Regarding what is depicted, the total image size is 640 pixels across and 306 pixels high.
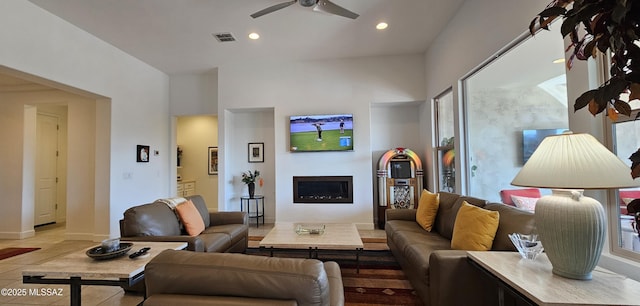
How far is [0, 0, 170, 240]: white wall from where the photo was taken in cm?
323

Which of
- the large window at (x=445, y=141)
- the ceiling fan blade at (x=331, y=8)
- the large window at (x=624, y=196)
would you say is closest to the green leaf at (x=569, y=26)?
the large window at (x=624, y=196)

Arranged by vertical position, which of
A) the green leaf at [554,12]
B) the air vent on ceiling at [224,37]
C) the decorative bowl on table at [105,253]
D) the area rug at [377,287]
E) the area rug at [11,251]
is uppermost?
the air vent on ceiling at [224,37]

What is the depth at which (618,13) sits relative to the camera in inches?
26.4

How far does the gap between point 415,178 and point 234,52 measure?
3.98 meters

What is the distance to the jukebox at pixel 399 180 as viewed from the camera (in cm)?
495

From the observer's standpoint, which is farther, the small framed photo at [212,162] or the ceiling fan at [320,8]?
the small framed photo at [212,162]

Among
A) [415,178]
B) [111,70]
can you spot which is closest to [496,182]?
[415,178]

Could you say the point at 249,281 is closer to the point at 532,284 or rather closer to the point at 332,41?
the point at 532,284

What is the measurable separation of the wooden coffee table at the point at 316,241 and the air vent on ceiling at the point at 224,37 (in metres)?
3.04

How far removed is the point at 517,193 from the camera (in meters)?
3.25

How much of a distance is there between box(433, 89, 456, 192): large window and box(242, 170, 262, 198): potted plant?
350 cm

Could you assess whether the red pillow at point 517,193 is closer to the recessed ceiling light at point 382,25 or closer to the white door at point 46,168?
the recessed ceiling light at point 382,25

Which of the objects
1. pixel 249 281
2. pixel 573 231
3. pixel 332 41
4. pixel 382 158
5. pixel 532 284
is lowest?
pixel 532 284

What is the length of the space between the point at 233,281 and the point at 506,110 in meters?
3.79
